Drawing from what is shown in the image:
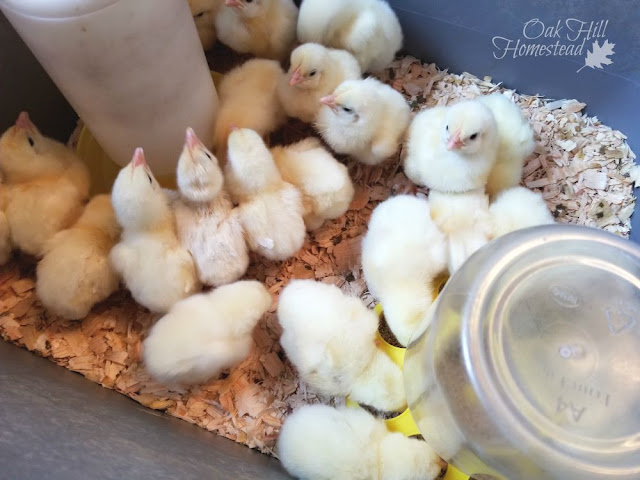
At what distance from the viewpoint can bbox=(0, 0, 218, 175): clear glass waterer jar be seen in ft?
3.47

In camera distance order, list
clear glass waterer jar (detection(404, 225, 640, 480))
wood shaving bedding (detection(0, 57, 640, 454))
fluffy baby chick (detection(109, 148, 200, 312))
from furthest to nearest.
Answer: wood shaving bedding (detection(0, 57, 640, 454)) < fluffy baby chick (detection(109, 148, 200, 312)) < clear glass waterer jar (detection(404, 225, 640, 480))

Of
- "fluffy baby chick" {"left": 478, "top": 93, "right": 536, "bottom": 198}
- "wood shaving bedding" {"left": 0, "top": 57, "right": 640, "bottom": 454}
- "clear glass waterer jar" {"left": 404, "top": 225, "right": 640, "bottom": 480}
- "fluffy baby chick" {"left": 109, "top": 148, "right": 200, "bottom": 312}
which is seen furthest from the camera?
"fluffy baby chick" {"left": 478, "top": 93, "right": 536, "bottom": 198}

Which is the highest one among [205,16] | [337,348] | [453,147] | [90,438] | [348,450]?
[205,16]

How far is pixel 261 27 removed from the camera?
1698mm

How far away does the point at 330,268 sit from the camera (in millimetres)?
1618

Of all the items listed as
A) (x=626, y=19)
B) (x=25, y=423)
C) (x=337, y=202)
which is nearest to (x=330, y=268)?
(x=337, y=202)

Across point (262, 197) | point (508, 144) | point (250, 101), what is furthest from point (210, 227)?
point (508, 144)

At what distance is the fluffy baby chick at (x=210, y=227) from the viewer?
1.37 meters

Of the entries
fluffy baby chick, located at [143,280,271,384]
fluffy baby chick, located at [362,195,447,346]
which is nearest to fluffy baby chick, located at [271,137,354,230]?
fluffy baby chick, located at [362,195,447,346]

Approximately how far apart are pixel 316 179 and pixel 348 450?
2.22 feet

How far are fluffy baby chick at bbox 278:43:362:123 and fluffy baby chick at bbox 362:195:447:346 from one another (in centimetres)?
42

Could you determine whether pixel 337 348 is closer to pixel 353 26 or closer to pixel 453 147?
pixel 453 147

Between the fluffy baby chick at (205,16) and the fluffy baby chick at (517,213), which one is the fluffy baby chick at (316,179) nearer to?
the fluffy baby chick at (517,213)

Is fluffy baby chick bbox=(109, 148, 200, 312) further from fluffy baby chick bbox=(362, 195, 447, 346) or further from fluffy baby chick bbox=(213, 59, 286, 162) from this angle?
fluffy baby chick bbox=(362, 195, 447, 346)
